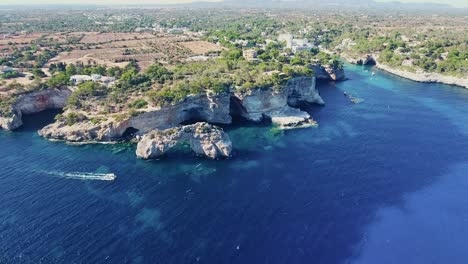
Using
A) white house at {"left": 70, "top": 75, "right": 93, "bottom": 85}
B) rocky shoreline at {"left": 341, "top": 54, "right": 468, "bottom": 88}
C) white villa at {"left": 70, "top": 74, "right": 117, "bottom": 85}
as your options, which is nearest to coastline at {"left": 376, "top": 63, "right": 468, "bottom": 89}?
rocky shoreline at {"left": 341, "top": 54, "right": 468, "bottom": 88}

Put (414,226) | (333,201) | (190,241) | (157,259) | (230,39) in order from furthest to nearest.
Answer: (230,39)
(333,201)
(414,226)
(190,241)
(157,259)

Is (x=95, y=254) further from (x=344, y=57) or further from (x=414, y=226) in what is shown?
(x=344, y=57)

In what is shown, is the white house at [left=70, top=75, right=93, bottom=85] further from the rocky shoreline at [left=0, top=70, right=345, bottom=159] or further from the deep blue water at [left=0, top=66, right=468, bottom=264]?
the deep blue water at [left=0, top=66, right=468, bottom=264]

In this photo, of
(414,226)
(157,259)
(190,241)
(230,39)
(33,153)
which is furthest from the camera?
(230,39)

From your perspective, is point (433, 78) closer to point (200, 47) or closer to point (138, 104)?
point (200, 47)

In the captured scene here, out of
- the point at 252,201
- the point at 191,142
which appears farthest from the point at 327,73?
the point at 252,201

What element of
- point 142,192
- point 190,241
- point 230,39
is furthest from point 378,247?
point 230,39
